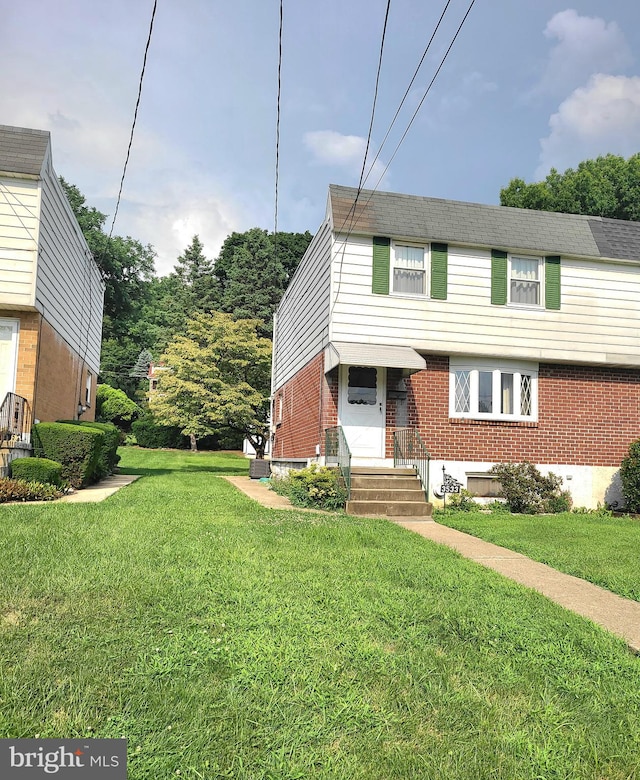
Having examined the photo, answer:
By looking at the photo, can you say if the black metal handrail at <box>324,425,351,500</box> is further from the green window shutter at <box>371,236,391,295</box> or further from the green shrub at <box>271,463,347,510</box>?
the green window shutter at <box>371,236,391,295</box>

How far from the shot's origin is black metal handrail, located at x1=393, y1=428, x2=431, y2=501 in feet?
34.4

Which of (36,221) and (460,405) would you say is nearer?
(36,221)

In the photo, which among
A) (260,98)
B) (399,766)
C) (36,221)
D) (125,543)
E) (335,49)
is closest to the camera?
(399,766)

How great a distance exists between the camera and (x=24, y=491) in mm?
8914

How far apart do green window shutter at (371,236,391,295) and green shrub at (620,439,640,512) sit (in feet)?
17.7

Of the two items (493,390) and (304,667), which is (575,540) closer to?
(493,390)

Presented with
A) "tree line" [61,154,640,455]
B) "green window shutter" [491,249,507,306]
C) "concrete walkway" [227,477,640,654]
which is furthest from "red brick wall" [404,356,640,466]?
"tree line" [61,154,640,455]

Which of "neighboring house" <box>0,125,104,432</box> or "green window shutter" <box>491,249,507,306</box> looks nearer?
"neighboring house" <box>0,125,104,432</box>

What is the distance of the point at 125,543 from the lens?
5.67m

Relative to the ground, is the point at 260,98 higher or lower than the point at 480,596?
higher

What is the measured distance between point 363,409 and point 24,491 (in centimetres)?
580

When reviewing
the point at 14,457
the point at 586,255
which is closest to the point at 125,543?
the point at 14,457

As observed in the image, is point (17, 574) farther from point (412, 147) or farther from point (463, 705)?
point (412, 147)

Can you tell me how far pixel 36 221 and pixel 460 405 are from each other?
8538 millimetres
